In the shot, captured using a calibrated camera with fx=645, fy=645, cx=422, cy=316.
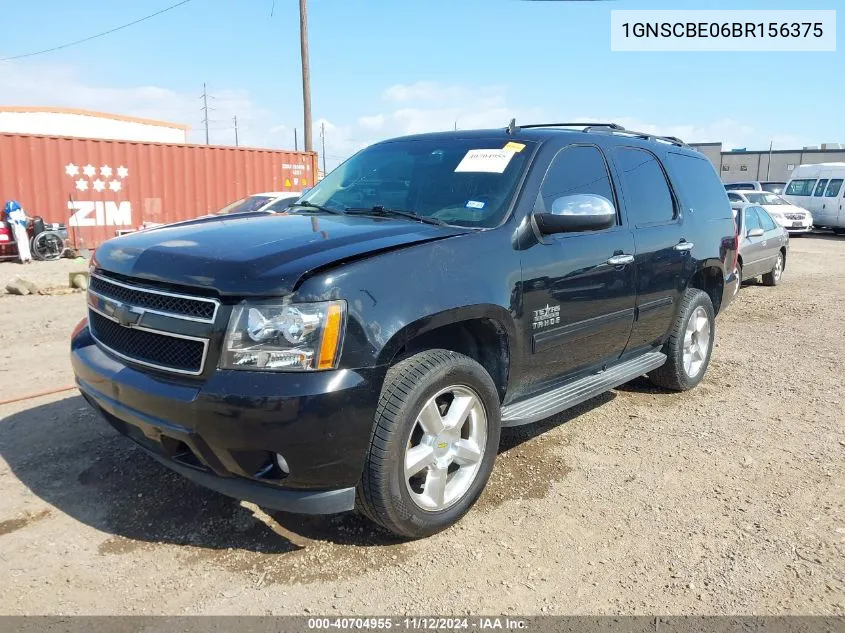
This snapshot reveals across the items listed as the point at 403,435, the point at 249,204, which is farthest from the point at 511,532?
the point at 249,204

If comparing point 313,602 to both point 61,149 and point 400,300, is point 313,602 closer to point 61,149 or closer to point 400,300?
point 400,300

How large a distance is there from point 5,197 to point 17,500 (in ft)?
44.1

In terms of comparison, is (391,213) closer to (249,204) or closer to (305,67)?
(249,204)

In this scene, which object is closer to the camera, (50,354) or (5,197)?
(50,354)

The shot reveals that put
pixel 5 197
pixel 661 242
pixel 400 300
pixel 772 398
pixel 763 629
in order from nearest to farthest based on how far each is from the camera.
→ pixel 763 629 → pixel 400 300 → pixel 661 242 → pixel 772 398 → pixel 5 197

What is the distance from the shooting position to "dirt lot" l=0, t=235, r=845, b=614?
8.39 feet

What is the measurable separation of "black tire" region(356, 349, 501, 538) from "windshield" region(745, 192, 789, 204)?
19.8 metres

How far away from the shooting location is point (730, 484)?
3.55 metres

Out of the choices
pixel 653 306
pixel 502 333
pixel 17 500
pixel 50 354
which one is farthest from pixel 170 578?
pixel 50 354

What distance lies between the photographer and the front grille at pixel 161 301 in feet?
8.23

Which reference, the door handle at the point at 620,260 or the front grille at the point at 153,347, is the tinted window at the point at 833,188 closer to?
the door handle at the point at 620,260

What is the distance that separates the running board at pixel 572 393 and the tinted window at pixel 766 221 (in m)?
7.53

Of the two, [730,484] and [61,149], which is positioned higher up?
[61,149]

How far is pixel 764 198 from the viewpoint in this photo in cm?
2097
